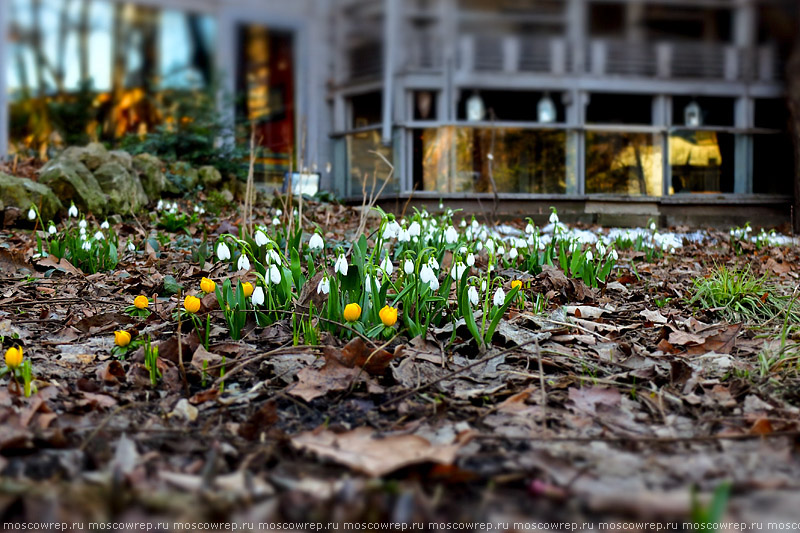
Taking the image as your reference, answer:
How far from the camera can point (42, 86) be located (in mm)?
11789

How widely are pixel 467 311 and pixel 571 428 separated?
67cm

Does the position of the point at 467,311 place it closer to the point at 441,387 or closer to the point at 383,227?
the point at 441,387

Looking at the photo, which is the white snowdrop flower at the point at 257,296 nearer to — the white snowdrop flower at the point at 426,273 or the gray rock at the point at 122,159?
the white snowdrop flower at the point at 426,273

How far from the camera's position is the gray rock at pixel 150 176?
24.1 ft

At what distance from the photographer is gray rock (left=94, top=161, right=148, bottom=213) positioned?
248 inches

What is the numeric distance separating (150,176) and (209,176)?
107 cm

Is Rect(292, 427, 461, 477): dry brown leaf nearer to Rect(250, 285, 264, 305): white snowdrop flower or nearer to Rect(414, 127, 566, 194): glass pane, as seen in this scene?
Rect(250, 285, 264, 305): white snowdrop flower

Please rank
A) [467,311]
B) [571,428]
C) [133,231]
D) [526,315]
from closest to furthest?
[571,428]
[467,311]
[526,315]
[133,231]

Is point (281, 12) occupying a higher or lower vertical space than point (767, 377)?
higher

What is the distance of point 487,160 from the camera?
11531 mm

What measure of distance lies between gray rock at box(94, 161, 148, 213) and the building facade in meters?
4.63

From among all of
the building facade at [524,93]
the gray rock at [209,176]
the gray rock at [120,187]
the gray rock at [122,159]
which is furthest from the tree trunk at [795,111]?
the gray rock at [122,159]

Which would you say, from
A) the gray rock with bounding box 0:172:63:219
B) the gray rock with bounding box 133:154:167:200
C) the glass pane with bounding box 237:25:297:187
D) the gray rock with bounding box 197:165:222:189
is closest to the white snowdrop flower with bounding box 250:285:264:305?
the gray rock with bounding box 0:172:63:219

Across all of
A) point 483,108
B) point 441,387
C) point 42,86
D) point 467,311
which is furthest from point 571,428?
point 42,86
